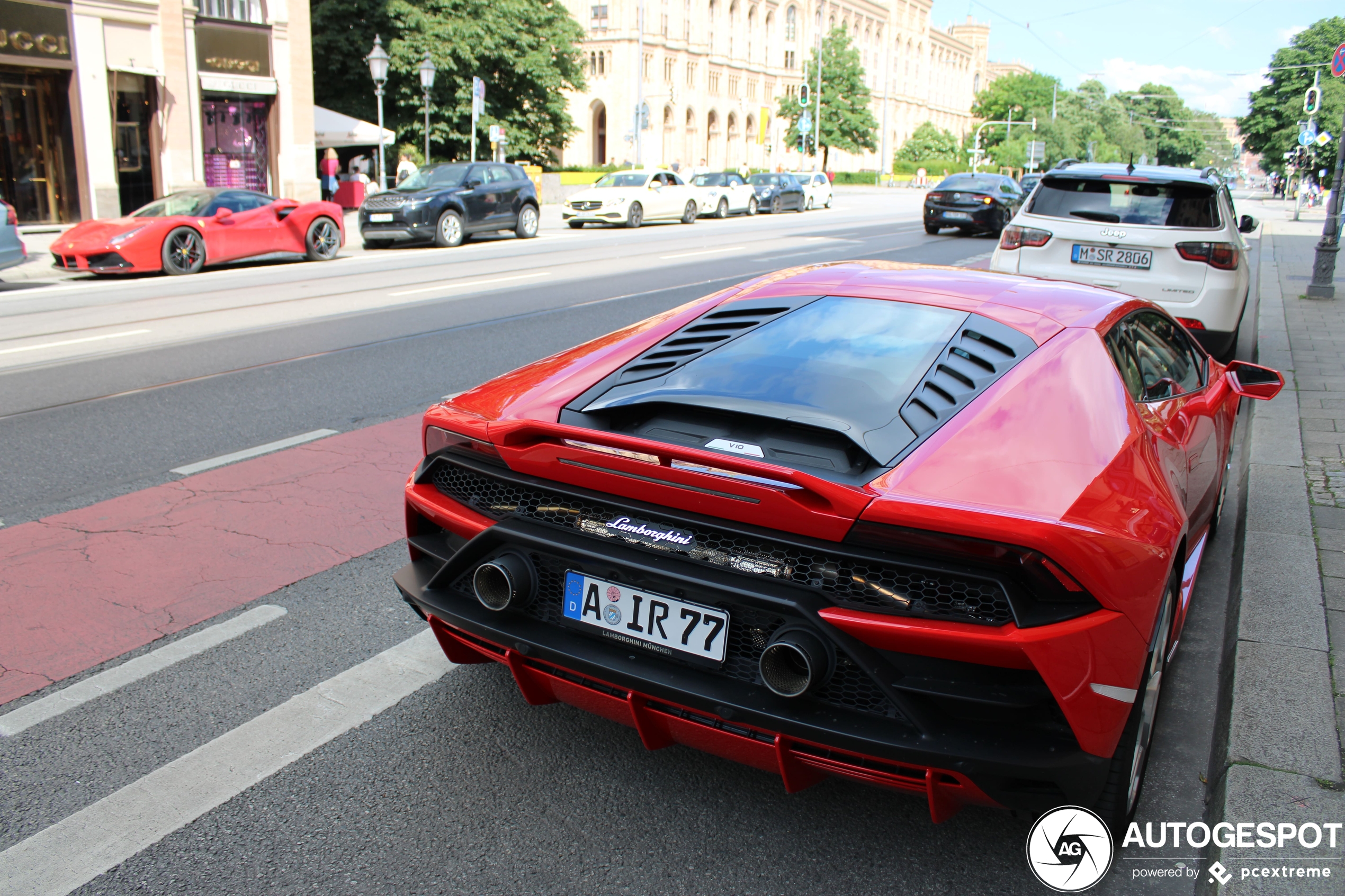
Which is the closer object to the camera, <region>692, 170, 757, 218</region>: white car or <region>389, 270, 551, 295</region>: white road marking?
<region>389, 270, 551, 295</region>: white road marking

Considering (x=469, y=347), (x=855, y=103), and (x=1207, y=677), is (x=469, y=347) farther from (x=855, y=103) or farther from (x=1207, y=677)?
(x=855, y=103)

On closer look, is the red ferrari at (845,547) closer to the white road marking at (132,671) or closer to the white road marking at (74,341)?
the white road marking at (132,671)

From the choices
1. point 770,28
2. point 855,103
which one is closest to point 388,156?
point 855,103

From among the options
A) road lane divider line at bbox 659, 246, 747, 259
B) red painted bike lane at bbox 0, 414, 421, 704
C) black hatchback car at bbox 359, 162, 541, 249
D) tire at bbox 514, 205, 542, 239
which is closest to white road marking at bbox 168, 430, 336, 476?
red painted bike lane at bbox 0, 414, 421, 704

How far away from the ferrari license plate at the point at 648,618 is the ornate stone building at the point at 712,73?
63255 mm

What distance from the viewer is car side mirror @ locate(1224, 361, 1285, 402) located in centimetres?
444

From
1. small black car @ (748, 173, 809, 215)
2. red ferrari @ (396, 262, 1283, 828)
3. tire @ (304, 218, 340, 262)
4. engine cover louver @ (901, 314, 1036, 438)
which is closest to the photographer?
red ferrari @ (396, 262, 1283, 828)

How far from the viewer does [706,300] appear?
3701mm

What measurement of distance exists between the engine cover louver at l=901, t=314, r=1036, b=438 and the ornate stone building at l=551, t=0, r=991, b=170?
62.7m

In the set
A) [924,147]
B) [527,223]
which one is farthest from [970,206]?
[924,147]

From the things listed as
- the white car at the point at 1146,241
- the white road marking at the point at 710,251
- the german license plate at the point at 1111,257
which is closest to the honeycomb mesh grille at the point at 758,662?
the white car at the point at 1146,241

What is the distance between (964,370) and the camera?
282 cm

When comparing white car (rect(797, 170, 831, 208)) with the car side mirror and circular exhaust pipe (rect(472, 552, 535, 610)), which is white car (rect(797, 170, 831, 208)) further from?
circular exhaust pipe (rect(472, 552, 535, 610))

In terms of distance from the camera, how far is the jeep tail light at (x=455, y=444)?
2807 mm
